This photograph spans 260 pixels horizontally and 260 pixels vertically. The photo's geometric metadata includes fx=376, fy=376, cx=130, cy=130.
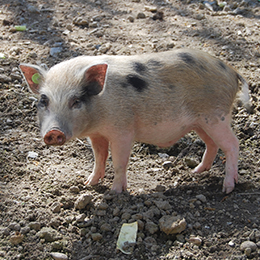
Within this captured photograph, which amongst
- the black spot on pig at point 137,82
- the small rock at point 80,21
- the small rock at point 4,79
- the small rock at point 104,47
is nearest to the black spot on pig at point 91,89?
the black spot on pig at point 137,82

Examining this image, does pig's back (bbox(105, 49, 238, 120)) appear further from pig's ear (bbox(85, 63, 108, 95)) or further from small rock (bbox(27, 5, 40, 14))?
small rock (bbox(27, 5, 40, 14))

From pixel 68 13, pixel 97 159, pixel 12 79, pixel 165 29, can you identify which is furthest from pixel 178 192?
pixel 68 13

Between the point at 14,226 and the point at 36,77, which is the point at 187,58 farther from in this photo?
the point at 14,226

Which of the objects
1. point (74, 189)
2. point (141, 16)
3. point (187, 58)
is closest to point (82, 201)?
point (74, 189)

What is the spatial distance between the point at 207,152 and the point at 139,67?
1327mm

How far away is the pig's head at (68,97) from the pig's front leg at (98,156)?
44cm

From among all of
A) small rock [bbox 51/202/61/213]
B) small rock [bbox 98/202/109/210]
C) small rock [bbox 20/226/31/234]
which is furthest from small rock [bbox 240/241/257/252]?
small rock [bbox 20/226/31/234]

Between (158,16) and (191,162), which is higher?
(158,16)

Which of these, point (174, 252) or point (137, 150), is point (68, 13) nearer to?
point (137, 150)

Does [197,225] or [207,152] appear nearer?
[197,225]

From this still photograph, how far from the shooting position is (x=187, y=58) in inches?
160

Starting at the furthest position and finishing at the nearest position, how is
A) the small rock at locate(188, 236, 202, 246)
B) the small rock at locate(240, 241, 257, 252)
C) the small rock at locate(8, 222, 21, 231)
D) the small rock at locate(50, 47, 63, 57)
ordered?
1. the small rock at locate(50, 47, 63, 57)
2. the small rock at locate(8, 222, 21, 231)
3. the small rock at locate(188, 236, 202, 246)
4. the small rock at locate(240, 241, 257, 252)

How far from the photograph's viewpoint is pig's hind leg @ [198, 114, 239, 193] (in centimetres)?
400

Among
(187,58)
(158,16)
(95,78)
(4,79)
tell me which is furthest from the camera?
(158,16)
